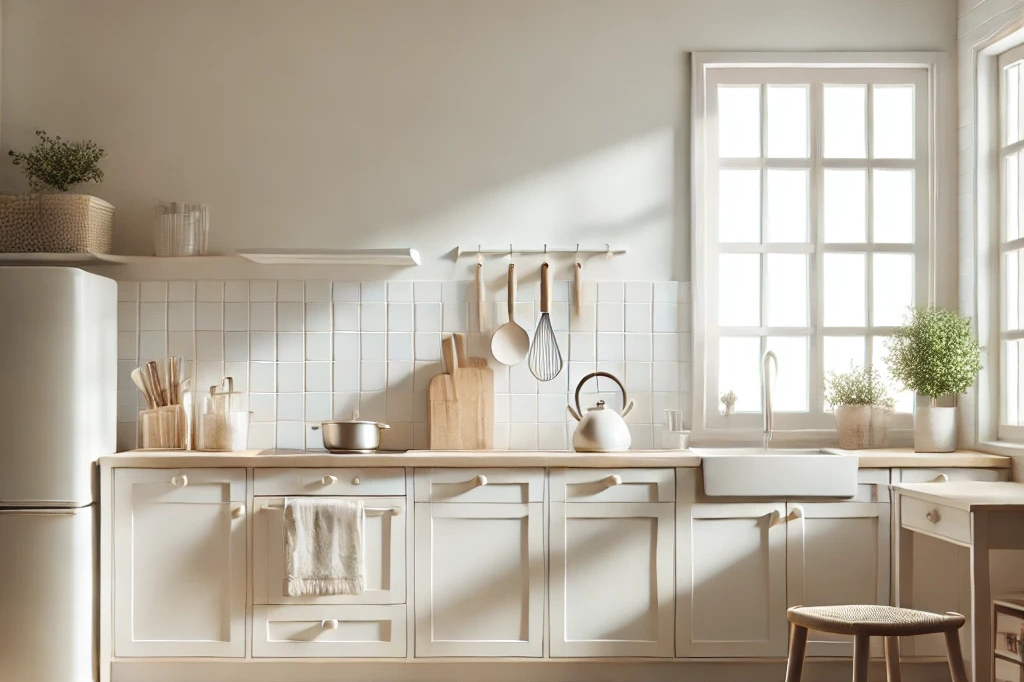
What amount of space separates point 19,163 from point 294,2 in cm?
124

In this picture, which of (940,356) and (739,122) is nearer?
(940,356)

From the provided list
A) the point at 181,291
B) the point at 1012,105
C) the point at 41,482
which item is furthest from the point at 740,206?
the point at 41,482

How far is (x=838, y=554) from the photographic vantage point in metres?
2.98

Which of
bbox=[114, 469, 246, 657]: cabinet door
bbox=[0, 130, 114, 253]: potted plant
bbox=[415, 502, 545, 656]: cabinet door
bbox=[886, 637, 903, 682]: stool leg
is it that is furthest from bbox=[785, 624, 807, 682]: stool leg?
bbox=[0, 130, 114, 253]: potted plant

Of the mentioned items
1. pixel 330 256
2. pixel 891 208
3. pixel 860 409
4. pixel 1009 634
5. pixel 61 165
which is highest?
→ pixel 61 165

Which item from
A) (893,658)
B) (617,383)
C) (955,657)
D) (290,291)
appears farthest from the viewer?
(290,291)

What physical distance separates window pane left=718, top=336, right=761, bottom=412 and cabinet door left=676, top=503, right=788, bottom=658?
649 mm

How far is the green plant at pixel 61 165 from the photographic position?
3.25m

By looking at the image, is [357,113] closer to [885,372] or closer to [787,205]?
[787,205]

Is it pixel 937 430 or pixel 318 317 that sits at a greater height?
pixel 318 317

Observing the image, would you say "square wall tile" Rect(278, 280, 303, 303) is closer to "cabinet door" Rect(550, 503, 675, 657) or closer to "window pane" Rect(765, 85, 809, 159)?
"cabinet door" Rect(550, 503, 675, 657)

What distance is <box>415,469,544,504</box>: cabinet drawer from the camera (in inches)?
118

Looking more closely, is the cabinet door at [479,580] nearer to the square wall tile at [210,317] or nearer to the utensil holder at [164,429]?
the utensil holder at [164,429]

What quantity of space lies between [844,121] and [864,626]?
2250mm
